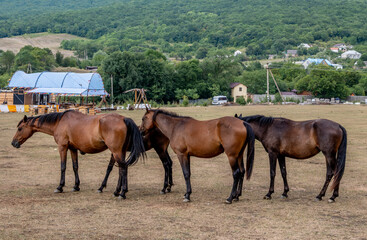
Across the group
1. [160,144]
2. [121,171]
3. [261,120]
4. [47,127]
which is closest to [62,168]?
[47,127]

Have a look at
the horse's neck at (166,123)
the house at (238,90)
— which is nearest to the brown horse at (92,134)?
the horse's neck at (166,123)

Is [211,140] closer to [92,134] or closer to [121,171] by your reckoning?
[121,171]

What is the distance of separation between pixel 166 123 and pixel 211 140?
113cm

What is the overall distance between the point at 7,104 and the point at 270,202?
41072 millimetres

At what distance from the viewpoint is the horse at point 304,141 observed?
29.7 feet

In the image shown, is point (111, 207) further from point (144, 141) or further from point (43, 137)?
point (43, 137)

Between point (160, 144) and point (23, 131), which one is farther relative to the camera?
point (23, 131)

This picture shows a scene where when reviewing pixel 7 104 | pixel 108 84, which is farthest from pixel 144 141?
pixel 108 84

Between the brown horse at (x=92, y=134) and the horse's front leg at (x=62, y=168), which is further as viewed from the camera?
the horse's front leg at (x=62, y=168)

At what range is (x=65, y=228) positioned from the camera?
722cm

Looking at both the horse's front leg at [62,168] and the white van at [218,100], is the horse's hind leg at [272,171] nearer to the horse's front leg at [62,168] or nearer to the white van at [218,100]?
the horse's front leg at [62,168]

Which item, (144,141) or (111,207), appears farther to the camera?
(144,141)

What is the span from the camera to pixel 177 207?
28.2 feet

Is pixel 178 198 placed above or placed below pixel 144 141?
below
